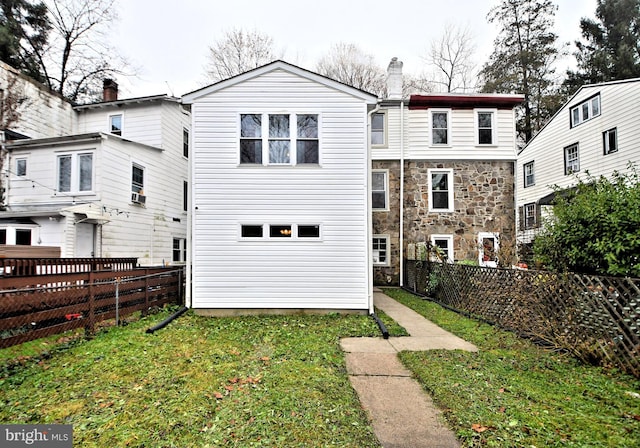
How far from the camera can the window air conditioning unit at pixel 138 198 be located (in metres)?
11.7

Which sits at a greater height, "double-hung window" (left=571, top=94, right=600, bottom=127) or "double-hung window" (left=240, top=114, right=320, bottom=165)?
"double-hung window" (left=571, top=94, right=600, bottom=127)

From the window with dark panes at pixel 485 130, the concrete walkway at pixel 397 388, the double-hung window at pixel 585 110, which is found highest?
the double-hung window at pixel 585 110

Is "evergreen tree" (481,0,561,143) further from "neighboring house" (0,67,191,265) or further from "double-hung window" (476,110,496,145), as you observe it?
"neighboring house" (0,67,191,265)

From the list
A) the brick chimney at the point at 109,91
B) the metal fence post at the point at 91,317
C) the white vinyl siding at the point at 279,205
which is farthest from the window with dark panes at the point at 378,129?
the brick chimney at the point at 109,91

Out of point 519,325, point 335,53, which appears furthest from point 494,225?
point 335,53

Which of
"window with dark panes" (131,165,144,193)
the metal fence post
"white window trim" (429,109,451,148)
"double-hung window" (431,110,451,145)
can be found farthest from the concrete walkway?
"window with dark panes" (131,165,144,193)

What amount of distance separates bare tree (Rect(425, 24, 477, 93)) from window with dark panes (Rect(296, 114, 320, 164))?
1782cm

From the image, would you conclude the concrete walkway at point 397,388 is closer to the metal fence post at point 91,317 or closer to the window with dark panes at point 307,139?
the window with dark panes at point 307,139

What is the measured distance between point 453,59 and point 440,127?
39.3ft

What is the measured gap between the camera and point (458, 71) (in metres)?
21.6

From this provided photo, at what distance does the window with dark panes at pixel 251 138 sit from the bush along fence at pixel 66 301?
11.8ft

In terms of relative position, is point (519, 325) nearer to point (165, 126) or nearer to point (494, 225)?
point (494, 225)

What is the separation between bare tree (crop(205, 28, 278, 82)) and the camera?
19.9 m

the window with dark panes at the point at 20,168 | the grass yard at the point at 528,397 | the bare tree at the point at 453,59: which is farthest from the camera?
the bare tree at the point at 453,59
